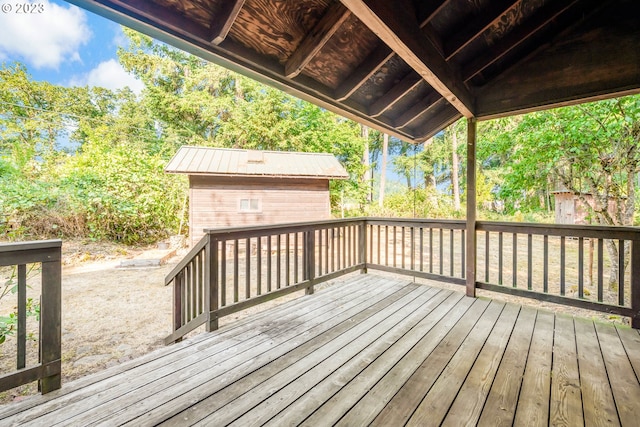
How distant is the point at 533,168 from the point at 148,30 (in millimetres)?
6155

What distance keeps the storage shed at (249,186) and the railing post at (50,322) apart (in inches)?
275

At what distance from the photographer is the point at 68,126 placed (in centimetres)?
1670

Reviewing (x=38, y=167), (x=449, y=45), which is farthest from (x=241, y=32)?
(x=38, y=167)

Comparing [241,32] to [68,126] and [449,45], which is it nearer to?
[449,45]

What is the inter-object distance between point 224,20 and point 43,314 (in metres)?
2.03

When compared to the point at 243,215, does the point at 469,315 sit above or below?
below

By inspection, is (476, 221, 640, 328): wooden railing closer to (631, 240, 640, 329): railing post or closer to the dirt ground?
(631, 240, 640, 329): railing post

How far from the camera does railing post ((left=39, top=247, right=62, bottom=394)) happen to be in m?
1.68

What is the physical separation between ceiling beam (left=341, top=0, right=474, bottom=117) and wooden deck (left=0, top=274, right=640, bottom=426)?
7.00 feet

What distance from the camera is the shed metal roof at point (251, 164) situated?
8469 millimetres

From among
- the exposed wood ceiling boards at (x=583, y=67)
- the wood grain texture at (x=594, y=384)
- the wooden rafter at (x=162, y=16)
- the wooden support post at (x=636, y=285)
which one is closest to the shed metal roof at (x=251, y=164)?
the exposed wood ceiling boards at (x=583, y=67)

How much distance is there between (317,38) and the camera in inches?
73.4

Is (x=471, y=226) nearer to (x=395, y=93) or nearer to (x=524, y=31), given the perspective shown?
(x=395, y=93)

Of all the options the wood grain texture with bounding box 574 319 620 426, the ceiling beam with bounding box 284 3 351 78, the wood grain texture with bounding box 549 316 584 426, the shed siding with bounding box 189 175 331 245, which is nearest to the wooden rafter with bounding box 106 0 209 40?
the ceiling beam with bounding box 284 3 351 78
